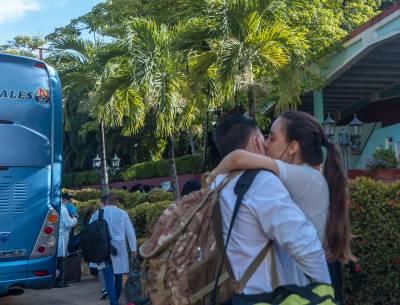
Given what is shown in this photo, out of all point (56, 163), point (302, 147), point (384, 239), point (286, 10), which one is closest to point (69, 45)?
point (286, 10)

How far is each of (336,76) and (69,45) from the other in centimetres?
828

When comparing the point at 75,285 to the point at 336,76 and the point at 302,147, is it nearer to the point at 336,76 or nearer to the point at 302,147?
the point at 302,147

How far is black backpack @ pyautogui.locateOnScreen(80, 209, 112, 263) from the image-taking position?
811cm

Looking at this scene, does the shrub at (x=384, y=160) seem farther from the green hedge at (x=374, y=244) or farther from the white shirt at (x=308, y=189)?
the white shirt at (x=308, y=189)

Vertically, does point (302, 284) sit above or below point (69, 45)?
below

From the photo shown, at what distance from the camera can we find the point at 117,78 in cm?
1316

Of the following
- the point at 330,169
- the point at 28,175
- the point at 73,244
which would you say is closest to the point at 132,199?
the point at 73,244

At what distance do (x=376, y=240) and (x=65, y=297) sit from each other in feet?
19.9

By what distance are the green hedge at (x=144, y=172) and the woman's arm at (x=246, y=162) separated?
80.4ft

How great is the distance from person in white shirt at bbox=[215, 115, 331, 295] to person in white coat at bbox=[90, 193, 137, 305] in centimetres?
593

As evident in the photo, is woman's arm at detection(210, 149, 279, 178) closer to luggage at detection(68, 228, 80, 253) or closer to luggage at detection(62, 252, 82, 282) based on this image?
luggage at detection(68, 228, 80, 253)

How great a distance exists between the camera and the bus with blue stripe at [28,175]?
8023 mm

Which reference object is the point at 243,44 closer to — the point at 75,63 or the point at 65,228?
the point at 65,228

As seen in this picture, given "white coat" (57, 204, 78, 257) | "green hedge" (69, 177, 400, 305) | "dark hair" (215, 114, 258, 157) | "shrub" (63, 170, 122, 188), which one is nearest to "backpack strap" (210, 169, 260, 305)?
"dark hair" (215, 114, 258, 157)
